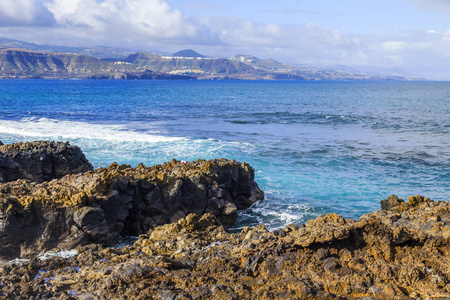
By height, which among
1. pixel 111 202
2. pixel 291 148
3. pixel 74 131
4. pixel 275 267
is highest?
pixel 275 267

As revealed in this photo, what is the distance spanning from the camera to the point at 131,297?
7652mm

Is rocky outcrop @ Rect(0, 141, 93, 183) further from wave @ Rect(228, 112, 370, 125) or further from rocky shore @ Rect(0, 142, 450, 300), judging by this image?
wave @ Rect(228, 112, 370, 125)

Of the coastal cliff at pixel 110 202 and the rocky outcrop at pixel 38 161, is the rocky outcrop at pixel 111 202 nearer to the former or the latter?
the coastal cliff at pixel 110 202

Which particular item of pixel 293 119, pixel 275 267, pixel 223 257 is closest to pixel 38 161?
pixel 223 257

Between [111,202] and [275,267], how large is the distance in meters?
7.27

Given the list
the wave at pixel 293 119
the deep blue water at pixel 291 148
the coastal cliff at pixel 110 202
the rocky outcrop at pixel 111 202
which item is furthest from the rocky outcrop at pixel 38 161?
the wave at pixel 293 119

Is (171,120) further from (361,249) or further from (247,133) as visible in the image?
(361,249)

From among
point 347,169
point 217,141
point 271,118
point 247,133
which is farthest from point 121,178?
point 271,118

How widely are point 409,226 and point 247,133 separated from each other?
3191cm

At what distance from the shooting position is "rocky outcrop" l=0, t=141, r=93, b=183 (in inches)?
742

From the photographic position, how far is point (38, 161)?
19969 millimetres

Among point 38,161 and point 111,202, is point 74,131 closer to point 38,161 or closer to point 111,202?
point 38,161

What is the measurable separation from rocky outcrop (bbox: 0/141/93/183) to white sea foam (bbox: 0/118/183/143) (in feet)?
46.1

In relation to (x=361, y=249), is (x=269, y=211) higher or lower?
lower
